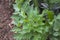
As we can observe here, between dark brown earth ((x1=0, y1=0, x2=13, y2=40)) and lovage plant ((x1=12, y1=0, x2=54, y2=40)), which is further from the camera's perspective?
dark brown earth ((x1=0, y1=0, x2=13, y2=40))

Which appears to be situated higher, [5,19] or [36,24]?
[36,24]

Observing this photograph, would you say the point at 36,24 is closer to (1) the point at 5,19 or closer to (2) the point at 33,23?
(2) the point at 33,23

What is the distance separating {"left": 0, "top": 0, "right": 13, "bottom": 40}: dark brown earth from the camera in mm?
2725

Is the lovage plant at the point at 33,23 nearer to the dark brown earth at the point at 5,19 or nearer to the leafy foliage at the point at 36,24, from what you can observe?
the leafy foliage at the point at 36,24

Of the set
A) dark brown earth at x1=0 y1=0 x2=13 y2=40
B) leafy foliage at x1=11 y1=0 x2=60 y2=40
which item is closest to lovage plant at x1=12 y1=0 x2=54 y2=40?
leafy foliage at x1=11 y1=0 x2=60 y2=40

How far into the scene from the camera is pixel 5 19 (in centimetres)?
292

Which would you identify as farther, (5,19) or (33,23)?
(5,19)

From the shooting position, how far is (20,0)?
2363 mm

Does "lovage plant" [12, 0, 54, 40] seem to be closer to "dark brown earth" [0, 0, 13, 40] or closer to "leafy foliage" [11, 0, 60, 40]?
"leafy foliage" [11, 0, 60, 40]

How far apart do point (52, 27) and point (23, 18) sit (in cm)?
35

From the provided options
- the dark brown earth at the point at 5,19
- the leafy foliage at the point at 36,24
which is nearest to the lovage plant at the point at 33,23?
the leafy foliage at the point at 36,24

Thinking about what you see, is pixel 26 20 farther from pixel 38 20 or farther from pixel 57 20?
pixel 57 20

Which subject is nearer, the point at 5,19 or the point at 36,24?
the point at 36,24

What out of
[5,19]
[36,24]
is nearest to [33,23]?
[36,24]
